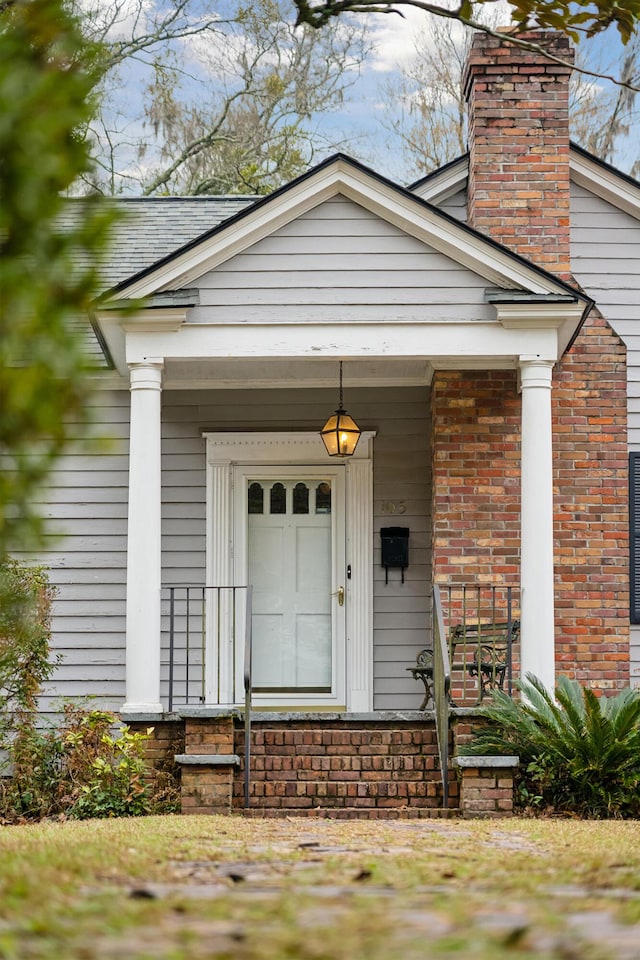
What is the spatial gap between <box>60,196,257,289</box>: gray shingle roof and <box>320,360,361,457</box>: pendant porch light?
2.53 meters

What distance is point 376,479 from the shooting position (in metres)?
10.4

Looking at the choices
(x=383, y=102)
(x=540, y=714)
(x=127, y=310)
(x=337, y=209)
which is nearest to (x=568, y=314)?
(x=337, y=209)

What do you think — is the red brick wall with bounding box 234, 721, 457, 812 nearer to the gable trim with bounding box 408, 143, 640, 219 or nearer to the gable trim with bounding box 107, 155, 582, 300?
the gable trim with bounding box 107, 155, 582, 300

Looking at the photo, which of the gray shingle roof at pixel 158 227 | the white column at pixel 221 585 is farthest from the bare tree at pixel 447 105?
the white column at pixel 221 585

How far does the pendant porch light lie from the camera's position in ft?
31.3

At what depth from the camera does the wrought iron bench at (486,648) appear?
28.0 feet

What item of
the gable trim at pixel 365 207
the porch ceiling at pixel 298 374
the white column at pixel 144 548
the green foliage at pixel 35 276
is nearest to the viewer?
the green foliage at pixel 35 276

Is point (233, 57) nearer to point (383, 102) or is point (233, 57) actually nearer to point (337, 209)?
point (383, 102)

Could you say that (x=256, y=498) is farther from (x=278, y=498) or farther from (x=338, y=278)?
(x=338, y=278)

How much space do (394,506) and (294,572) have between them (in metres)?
1.02

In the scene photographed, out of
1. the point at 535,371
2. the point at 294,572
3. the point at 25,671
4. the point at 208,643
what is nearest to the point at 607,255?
the point at 535,371

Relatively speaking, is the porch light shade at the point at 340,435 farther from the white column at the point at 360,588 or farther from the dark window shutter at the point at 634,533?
the dark window shutter at the point at 634,533

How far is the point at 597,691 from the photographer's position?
970cm

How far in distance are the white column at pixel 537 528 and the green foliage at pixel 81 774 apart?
2.66 metres
